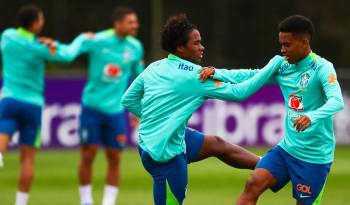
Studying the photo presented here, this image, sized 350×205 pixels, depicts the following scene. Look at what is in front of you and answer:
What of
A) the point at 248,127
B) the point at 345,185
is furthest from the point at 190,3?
the point at 345,185

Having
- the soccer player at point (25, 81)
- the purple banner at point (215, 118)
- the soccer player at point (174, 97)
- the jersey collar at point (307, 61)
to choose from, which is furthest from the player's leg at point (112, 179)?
the purple banner at point (215, 118)

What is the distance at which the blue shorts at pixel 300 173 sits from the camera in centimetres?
907

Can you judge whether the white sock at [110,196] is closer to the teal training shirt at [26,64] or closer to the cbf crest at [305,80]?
the teal training shirt at [26,64]

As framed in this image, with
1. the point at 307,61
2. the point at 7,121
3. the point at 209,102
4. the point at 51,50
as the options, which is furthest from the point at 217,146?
the point at 209,102

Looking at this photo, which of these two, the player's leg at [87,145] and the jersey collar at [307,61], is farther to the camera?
the player's leg at [87,145]

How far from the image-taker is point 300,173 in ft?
29.8

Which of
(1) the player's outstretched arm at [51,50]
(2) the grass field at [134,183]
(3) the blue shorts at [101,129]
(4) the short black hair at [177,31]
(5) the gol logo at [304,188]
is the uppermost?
(4) the short black hair at [177,31]

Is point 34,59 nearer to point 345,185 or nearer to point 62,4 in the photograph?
point 345,185

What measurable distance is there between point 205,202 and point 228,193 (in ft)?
4.20

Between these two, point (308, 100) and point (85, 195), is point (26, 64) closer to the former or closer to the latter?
point (85, 195)

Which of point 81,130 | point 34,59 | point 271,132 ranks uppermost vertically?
point 34,59

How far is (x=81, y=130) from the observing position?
1347cm

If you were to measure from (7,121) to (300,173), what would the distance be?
458 cm

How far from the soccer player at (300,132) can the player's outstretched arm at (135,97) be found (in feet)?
2.64
